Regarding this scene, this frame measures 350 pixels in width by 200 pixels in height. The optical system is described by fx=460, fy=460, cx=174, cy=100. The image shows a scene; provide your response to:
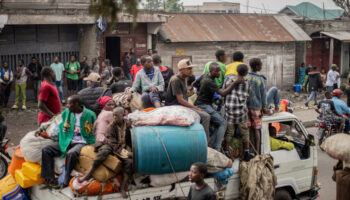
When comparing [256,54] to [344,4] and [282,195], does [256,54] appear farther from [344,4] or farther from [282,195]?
[282,195]

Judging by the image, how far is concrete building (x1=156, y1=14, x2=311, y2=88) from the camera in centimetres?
1961

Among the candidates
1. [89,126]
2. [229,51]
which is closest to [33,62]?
[229,51]

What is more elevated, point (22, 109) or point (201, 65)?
point (201, 65)

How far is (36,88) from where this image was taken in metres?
16.0

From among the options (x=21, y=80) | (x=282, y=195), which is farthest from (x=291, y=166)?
(x=21, y=80)

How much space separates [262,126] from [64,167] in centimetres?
291

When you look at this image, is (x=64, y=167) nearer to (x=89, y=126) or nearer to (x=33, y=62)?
(x=89, y=126)

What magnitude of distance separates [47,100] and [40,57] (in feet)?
32.6

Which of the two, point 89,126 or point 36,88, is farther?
point 36,88

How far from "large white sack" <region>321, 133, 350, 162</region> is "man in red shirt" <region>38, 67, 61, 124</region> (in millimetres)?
3909

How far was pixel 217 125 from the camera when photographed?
6.69m

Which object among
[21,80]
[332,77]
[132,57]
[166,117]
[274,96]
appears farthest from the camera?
[332,77]

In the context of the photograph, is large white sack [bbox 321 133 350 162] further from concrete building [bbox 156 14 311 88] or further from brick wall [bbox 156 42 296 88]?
brick wall [bbox 156 42 296 88]

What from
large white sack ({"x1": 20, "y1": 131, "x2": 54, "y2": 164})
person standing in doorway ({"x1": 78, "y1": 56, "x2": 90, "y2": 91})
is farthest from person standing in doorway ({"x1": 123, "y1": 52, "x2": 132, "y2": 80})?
large white sack ({"x1": 20, "y1": 131, "x2": 54, "y2": 164})
